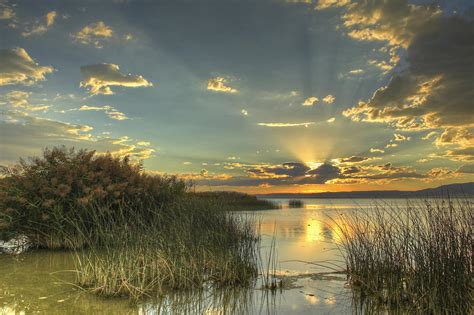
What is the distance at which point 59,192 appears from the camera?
14602mm

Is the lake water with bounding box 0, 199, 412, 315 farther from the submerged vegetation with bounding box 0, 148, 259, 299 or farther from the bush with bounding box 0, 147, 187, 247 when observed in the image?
the bush with bounding box 0, 147, 187, 247

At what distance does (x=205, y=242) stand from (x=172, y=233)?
35.0 inches

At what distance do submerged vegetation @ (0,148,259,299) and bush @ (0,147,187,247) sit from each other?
37 mm

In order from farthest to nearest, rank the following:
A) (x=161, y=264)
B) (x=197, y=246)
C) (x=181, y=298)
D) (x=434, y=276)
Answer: (x=197, y=246) < (x=161, y=264) < (x=181, y=298) < (x=434, y=276)

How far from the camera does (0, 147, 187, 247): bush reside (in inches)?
571

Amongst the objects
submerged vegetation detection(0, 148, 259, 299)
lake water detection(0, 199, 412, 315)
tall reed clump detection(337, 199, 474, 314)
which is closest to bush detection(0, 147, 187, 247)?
submerged vegetation detection(0, 148, 259, 299)

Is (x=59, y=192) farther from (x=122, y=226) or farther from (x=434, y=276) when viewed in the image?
(x=434, y=276)

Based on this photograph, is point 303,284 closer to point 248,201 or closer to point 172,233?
point 172,233

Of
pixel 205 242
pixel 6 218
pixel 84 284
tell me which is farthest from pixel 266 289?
pixel 6 218

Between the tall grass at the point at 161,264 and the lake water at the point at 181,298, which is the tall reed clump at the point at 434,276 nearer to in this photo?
the lake water at the point at 181,298

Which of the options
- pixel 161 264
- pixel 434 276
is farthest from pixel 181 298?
pixel 434 276

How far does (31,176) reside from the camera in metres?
15.3

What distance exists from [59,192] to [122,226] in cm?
626

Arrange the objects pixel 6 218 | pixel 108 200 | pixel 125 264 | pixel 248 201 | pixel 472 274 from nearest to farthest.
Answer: pixel 472 274 < pixel 125 264 < pixel 6 218 < pixel 108 200 < pixel 248 201
